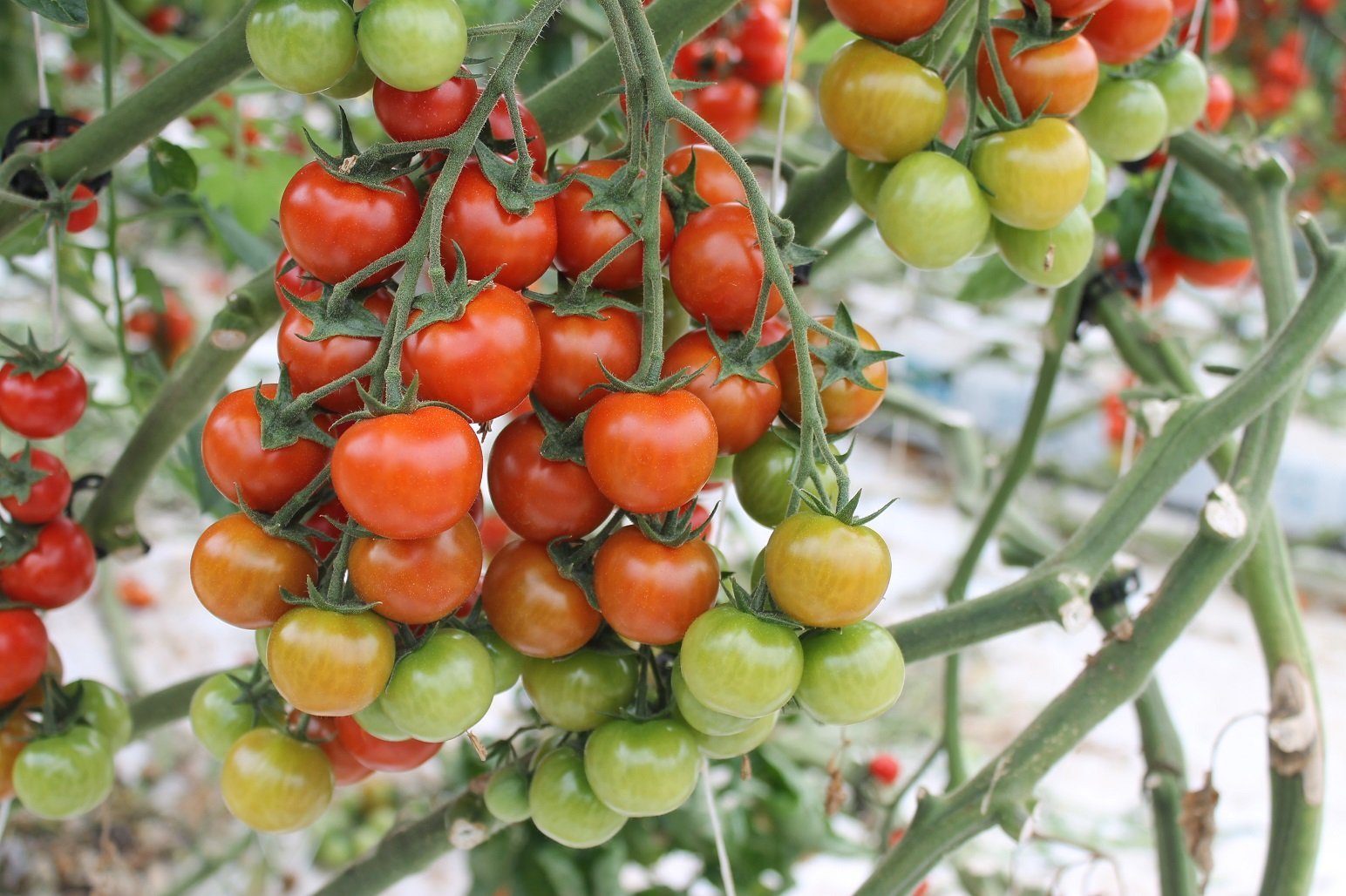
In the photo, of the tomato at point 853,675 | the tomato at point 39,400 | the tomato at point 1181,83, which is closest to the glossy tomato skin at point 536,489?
the tomato at point 853,675

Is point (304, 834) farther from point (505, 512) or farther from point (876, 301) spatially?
point (876, 301)

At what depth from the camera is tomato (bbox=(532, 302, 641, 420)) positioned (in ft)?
1.45

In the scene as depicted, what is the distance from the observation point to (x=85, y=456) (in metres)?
2.31

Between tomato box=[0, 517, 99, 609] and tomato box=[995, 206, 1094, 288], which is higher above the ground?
tomato box=[995, 206, 1094, 288]

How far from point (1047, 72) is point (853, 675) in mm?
308

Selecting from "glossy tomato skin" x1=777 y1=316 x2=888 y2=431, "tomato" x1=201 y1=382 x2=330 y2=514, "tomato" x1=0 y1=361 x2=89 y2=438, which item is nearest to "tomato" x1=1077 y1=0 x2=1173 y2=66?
"glossy tomato skin" x1=777 y1=316 x2=888 y2=431

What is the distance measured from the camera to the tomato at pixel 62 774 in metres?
0.59

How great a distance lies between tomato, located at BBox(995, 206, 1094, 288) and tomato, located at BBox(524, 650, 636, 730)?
11.5 inches

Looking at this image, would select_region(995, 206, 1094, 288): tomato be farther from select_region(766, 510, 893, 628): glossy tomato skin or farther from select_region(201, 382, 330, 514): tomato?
select_region(201, 382, 330, 514): tomato

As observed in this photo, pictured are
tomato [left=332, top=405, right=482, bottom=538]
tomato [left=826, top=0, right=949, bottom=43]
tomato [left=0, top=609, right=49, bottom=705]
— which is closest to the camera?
tomato [left=332, top=405, right=482, bottom=538]

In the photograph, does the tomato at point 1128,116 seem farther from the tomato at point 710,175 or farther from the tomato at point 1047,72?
the tomato at point 710,175

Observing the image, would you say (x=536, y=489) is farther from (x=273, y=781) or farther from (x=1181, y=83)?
(x=1181, y=83)

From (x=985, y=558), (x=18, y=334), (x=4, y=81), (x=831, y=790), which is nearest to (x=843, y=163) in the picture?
(x=831, y=790)

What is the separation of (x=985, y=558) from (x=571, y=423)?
2.52m
